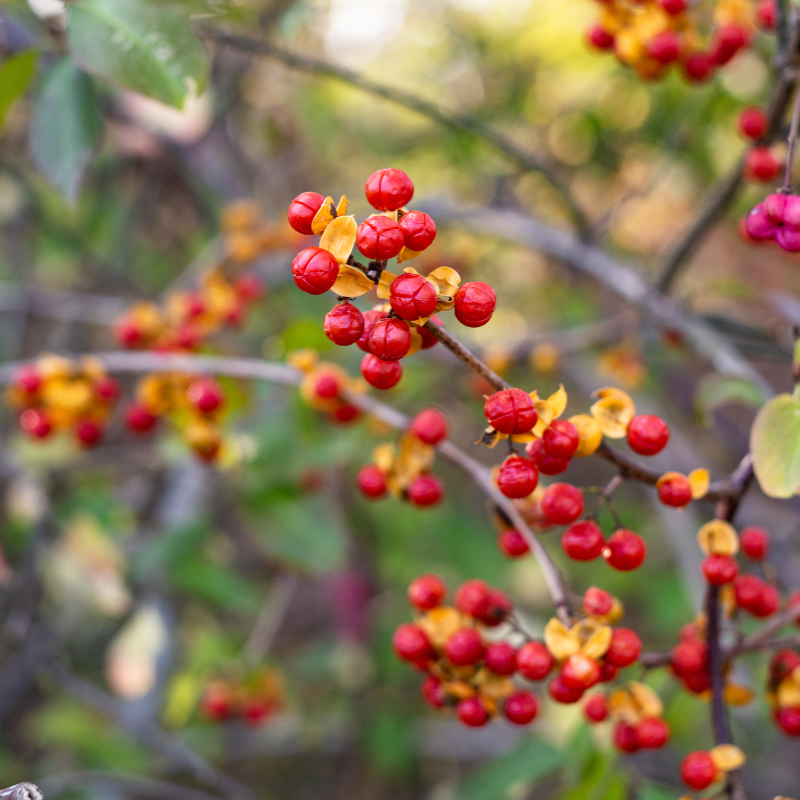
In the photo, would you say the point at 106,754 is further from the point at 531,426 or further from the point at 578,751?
the point at 531,426

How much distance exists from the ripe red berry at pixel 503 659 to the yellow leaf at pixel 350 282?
422mm

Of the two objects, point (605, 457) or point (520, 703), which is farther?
point (520, 703)

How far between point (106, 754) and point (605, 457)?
5.84ft

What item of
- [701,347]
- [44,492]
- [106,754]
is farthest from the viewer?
[106,754]

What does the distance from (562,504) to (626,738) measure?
0.31m

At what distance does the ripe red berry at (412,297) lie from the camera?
54 centimetres

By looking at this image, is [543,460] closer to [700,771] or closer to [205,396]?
[700,771]

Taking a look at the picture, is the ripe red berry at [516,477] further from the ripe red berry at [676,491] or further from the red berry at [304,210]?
the red berry at [304,210]

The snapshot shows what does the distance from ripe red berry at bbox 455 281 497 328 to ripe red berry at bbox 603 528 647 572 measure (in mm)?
298

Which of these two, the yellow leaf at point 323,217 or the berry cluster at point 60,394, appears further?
the berry cluster at point 60,394

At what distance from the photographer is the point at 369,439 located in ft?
7.25

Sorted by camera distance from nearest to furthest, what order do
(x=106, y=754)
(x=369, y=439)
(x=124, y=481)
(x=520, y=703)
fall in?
(x=520, y=703)
(x=106, y=754)
(x=369, y=439)
(x=124, y=481)

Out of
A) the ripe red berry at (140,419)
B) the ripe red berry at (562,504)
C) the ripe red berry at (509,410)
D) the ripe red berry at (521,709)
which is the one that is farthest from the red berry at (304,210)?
the ripe red berry at (140,419)

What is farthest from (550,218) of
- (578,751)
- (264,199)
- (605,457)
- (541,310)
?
(605,457)
